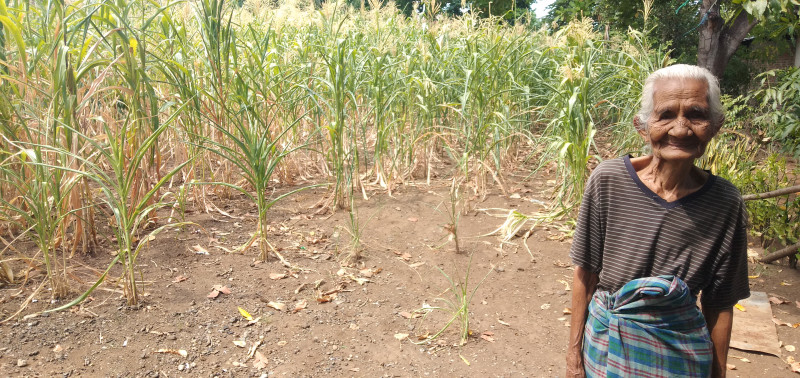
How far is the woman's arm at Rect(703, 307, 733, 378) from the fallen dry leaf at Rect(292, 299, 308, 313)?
186 centimetres

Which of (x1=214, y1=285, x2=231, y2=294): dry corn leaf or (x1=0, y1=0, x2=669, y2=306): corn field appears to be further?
(x1=214, y1=285, x2=231, y2=294): dry corn leaf

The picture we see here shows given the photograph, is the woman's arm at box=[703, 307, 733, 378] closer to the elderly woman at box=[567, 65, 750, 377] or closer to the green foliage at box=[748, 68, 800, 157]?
the elderly woman at box=[567, 65, 750, 377]

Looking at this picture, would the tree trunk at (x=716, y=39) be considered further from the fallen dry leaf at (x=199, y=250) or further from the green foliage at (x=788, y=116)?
the fallen dry leaf at (x=199, y=250)

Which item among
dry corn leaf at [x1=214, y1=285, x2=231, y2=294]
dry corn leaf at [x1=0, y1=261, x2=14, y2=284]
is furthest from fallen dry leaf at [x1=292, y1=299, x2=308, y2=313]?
dry corn leaf at [x1=0, y1=261, x2=14, y2=284]

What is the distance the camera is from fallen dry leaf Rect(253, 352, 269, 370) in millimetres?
2441

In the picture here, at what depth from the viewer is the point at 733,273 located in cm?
157

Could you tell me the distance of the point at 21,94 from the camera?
2.97 meters

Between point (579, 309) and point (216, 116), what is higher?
point (216, 116)

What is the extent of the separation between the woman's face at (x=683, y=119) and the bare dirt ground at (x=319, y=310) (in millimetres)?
1286

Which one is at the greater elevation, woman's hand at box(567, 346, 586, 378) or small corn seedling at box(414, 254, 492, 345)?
woman's hand at box(567, 346, 586, 378)

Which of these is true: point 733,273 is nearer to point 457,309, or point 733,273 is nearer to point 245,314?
point 457,309

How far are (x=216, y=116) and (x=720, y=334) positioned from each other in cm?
310

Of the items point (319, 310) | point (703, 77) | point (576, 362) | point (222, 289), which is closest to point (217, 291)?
point (222, 289)

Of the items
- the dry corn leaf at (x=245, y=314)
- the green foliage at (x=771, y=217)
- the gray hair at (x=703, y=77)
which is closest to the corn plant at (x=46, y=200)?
the dry corn leaf at (x=245, y=314)
